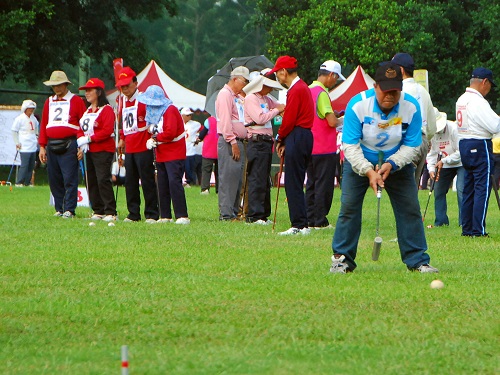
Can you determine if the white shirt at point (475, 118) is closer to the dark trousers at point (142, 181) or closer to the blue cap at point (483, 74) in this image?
the blue cap at point (483, 74)

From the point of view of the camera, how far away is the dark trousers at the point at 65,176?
52.5 ft

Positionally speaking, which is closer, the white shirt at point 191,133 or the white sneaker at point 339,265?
the white sneaker at point 339,265

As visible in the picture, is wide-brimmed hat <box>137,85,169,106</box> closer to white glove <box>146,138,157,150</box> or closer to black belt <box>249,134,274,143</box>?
white glove <box>146,138,157,150</box>

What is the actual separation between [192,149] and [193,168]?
1.19m

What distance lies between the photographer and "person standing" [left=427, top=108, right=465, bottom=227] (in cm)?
1571

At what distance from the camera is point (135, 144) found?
49.7ft

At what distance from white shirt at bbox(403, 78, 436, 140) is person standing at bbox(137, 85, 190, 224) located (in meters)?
4.15

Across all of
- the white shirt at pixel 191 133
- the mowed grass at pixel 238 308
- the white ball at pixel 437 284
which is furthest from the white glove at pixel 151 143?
the white shirt at pixel 191 133

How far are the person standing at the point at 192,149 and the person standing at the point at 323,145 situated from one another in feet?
45.8

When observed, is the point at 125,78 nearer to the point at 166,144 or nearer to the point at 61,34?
the point at 166,144

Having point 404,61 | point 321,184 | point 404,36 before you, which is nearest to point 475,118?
point 321,184

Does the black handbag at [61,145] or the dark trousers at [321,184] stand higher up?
the black handbag at [61,145]

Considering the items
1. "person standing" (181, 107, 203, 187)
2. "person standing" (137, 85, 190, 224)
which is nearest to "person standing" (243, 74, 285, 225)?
"person standing" (137, 85, 190, 224)

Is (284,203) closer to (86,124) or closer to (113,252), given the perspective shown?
(86,124)
